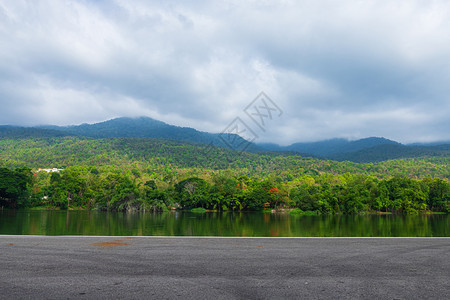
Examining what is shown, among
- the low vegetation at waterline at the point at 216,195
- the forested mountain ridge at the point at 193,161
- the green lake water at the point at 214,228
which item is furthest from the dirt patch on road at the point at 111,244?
the forested mountain ridge at the point at 193,161

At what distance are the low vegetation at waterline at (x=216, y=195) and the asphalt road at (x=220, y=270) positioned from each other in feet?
160

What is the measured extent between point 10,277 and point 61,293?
5.88 feet

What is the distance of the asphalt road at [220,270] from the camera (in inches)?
230

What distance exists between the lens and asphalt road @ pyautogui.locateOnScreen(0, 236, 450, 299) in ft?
19.2

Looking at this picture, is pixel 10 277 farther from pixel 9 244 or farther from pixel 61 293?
pixel 9 244

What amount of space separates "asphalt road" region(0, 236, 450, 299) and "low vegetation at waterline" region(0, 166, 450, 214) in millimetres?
48774

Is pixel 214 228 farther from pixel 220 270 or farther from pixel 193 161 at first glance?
pixel 193 161

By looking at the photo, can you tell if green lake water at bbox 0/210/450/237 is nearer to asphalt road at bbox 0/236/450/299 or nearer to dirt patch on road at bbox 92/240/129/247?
dirt patch on road at bbox 92/240/129/247

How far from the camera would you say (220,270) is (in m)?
7.46

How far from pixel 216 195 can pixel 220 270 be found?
5834 cm

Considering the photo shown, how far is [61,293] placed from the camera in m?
5.67

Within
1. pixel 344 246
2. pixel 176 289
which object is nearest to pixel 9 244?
pixel 176 289

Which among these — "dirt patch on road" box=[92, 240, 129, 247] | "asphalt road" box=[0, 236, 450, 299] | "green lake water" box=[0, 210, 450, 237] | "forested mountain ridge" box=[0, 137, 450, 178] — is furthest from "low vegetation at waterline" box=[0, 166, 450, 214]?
"asphalt road" box=[0, 236, 450, 299]

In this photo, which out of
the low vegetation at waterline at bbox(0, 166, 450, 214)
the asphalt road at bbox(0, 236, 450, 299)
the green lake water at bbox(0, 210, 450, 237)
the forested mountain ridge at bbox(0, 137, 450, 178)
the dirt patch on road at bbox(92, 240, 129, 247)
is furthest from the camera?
the forested mountain ridge at bbox(0, 137, 450, 178)
